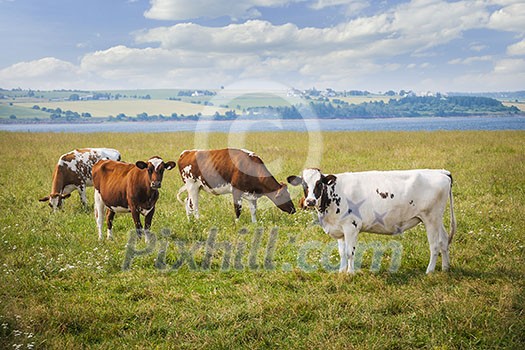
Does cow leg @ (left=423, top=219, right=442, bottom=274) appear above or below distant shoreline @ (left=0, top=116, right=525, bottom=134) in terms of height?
above

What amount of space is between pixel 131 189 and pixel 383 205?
17.5ft

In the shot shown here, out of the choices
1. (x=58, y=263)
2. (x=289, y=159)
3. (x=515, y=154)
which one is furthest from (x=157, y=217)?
(x=515, y=154)

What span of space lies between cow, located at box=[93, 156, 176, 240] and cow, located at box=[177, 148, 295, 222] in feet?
6.50

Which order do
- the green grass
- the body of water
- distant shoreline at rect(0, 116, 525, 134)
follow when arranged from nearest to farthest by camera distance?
distant shoreline at rect(0, 116, 525, 134) → the body of water → the green grass

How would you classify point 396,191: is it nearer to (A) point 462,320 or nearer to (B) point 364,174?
(B) point 364,174

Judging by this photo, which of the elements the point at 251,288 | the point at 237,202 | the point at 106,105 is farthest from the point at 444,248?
the point at 106,105

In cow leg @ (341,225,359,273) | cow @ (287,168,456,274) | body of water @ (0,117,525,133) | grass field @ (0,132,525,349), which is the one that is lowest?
body of water @ (0,117,525,133)

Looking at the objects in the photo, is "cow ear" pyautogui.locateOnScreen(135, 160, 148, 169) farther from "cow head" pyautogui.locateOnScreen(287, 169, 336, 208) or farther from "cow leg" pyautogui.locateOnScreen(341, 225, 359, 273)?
"cow leg" pyautogui.locateOnScreen(341, 225, 359, 273)

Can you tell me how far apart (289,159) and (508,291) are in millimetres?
16442

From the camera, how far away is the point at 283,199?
37.9ft

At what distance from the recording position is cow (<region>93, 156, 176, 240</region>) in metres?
9.56

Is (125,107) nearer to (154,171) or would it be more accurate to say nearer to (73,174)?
(73,174)

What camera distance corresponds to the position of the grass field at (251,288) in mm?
5586

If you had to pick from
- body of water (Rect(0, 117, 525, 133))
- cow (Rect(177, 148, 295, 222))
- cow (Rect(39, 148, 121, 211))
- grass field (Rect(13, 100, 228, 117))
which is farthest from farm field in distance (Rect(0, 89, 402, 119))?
cow (Rect(177, 148, 295, 222))
